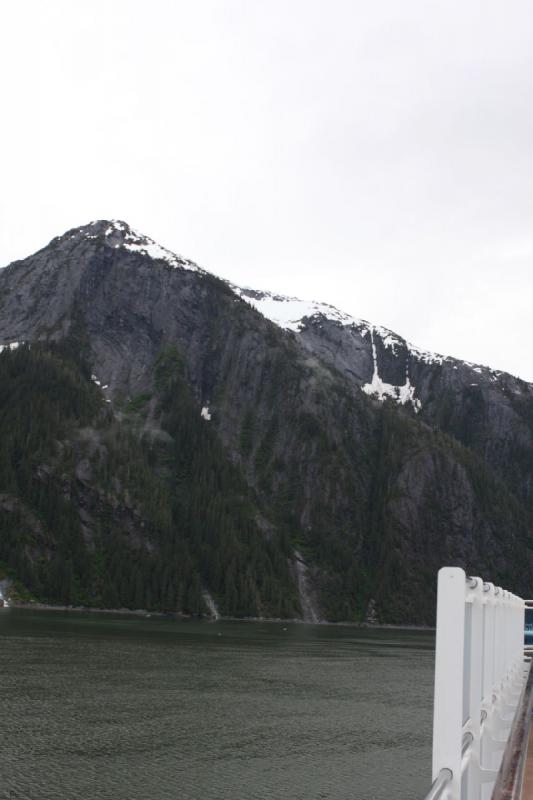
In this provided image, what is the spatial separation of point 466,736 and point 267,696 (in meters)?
55.6

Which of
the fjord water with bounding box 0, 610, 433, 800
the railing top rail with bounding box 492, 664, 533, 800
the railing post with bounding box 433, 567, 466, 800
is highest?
the railing post with bounding box 433, 567, 466, 800

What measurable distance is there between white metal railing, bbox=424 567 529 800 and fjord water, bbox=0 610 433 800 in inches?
970

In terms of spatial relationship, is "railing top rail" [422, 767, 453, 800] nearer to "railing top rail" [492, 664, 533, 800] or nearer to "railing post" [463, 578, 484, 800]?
"railing post" [463, 578, 484, 800]

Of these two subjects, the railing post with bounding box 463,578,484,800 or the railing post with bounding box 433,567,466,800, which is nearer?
the railing post with bounding box 433,567,466,800

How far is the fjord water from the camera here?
34562mm

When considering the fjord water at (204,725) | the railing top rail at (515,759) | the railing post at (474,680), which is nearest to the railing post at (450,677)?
the railing post at (474,680)

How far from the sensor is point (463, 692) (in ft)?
24.6

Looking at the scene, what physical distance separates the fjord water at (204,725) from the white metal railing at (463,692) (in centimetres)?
2464

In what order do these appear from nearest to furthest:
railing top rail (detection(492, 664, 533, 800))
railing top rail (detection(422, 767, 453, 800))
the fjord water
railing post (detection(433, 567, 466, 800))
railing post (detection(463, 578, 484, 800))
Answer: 1. railing top rail (detection(422, 767, 453, 800))
2. railing post (detection(433, 567, 466, 800))
3. railing post (detection(463, 578, 484, 800))
4. railing top rail (detection(492, 664, 533, 800))
5. the fjord water

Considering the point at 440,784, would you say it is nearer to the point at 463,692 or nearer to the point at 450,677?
the point at 450,677

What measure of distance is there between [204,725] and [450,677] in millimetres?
44601

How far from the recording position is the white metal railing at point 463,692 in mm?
6449

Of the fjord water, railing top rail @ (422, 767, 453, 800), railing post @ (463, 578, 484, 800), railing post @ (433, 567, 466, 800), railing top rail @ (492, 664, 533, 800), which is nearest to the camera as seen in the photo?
railing top rail @ (422, 767, 453, 800)

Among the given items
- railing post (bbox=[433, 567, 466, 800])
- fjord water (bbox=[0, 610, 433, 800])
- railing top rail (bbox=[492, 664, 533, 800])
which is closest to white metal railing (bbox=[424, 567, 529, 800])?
railing post (bbox=[433, 567, 466, 800])
